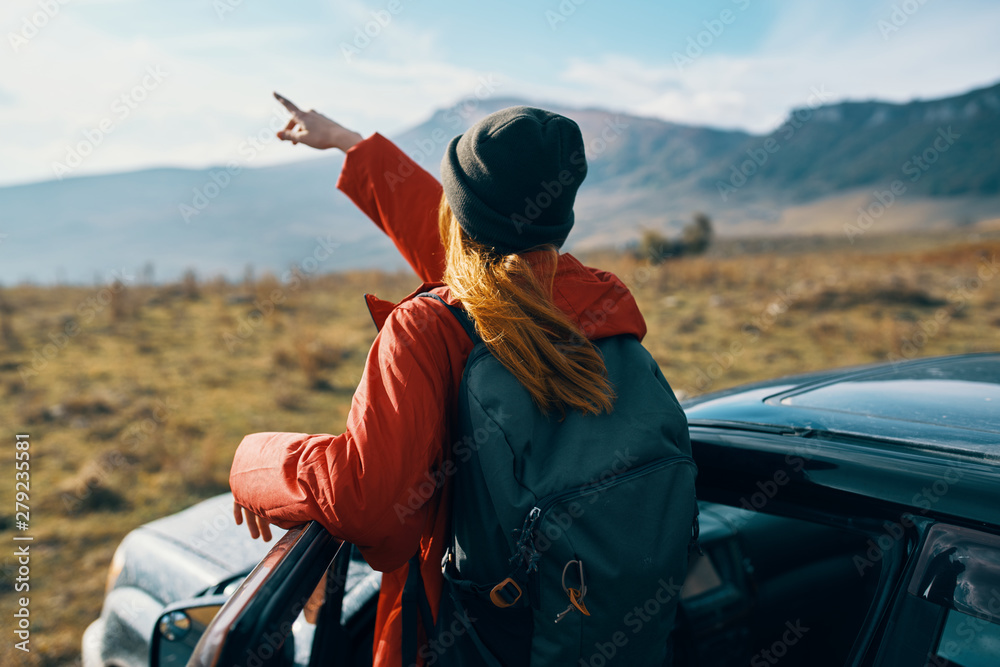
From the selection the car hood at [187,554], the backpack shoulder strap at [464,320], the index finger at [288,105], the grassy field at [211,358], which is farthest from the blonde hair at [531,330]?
the grassy field at [211,358]

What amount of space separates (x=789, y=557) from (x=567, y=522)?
1.17m

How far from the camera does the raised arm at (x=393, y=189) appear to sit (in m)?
1.79

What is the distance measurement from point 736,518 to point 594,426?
1.09 metres

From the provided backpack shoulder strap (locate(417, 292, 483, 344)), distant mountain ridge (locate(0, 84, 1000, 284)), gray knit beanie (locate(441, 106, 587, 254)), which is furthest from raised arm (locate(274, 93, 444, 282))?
distant mountain ridge (locate(0, 84, 1000, 284))

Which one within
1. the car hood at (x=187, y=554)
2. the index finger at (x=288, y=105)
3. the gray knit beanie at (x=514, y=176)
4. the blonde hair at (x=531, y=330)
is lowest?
the car hood at (x=187, y=554)

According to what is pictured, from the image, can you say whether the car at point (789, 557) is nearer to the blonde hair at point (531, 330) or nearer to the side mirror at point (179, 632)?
the side mirror at point (179, 632)

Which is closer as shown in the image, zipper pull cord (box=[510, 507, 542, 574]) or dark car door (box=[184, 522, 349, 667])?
dark car door (box=[184, 522, 349, 667])

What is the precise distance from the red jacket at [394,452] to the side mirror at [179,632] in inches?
19.6

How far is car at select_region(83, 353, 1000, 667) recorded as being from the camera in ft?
3.41

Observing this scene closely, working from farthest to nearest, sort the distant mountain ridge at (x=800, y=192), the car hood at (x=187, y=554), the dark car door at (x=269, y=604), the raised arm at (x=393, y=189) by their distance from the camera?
1. the distant mountain ridge at (x=800, y=192)
2. the car hood at (x=187, y=554)
3. the raised arm at (x=393, y=189)
4. the dark car door at (x=269, y=604)

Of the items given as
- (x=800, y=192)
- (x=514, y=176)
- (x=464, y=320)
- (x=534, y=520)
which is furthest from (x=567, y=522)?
(x=800, y=192)

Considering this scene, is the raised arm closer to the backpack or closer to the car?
the backpack

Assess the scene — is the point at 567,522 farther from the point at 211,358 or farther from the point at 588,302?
the point at 211,358

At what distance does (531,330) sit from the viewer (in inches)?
46.0
